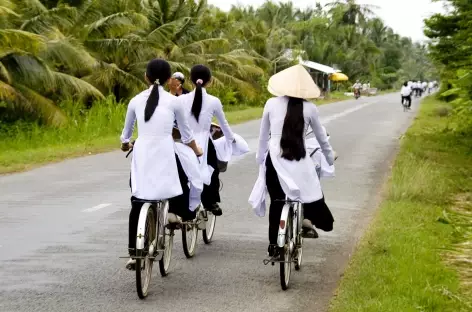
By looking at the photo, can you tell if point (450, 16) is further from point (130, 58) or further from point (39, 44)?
point (130, 58)

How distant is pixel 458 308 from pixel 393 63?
361 ft

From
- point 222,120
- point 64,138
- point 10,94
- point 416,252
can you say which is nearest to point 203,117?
point 222,120

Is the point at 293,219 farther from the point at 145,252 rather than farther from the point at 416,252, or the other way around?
the point at 416,252

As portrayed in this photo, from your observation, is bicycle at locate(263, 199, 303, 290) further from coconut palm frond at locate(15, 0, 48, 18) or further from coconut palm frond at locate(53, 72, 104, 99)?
coconut palm frond at locate(15, 0, 48, 18)

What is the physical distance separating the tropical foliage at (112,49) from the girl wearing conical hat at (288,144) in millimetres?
13079

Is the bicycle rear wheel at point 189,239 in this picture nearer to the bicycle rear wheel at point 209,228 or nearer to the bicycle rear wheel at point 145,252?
the bicycle rear wheel at point 209,228

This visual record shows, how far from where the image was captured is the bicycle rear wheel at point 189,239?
26.4 ft

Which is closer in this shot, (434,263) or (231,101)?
(434,263)

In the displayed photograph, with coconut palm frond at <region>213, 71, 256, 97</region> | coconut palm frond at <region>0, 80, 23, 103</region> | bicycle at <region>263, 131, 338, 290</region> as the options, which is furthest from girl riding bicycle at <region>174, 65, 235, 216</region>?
coconut palm frond at <region>213, 71, 256, 97</region>

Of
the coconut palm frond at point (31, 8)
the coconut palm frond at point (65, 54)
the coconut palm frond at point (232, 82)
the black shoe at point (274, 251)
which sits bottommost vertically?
the coconut palm frond at point (232, 82)

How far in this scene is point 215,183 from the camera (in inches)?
345

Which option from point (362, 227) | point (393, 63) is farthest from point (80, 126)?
point (393, 63)

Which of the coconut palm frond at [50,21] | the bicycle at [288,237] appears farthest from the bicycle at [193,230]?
the coconut palm frond at [50,21]

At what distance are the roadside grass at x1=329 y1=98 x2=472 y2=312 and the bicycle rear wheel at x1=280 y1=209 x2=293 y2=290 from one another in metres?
0.44
